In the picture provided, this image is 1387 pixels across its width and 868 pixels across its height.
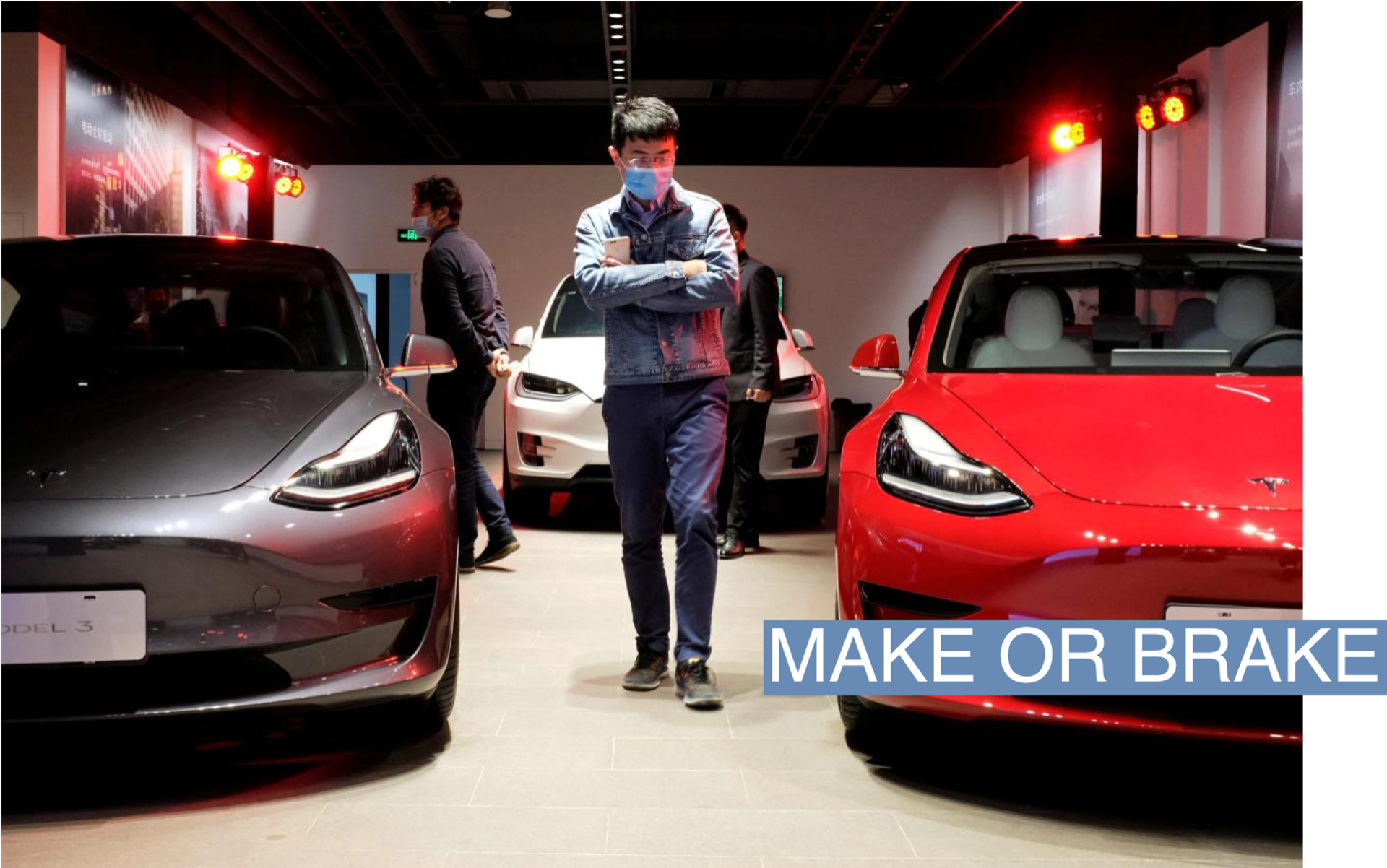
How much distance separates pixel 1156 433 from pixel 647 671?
4.92 feet

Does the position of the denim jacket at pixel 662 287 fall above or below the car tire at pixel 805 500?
above

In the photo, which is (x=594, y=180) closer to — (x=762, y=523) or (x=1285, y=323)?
(x=762, y=523)

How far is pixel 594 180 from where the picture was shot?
1460 centimetres

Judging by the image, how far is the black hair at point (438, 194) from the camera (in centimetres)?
518

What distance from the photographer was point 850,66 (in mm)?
10727

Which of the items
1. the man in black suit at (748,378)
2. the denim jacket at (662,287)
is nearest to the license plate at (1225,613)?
the denim jacket at (662,287)

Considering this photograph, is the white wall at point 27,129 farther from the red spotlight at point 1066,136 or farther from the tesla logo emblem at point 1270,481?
the tesla logo emblem at point 1270,481

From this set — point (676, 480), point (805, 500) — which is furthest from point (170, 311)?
point (805, 500)

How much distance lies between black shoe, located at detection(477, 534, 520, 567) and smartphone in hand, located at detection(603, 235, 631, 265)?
8.19 feet

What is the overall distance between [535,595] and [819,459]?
239 cm

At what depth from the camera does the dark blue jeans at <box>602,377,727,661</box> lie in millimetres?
3213

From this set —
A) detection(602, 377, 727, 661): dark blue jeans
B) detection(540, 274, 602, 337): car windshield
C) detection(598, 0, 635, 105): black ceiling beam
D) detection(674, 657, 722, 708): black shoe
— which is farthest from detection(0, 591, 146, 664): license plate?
detection(598, 0, 635, 105): black ceiling beam

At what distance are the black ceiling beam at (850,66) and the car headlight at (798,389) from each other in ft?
11.8

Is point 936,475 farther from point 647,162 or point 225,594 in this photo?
point 225,594
